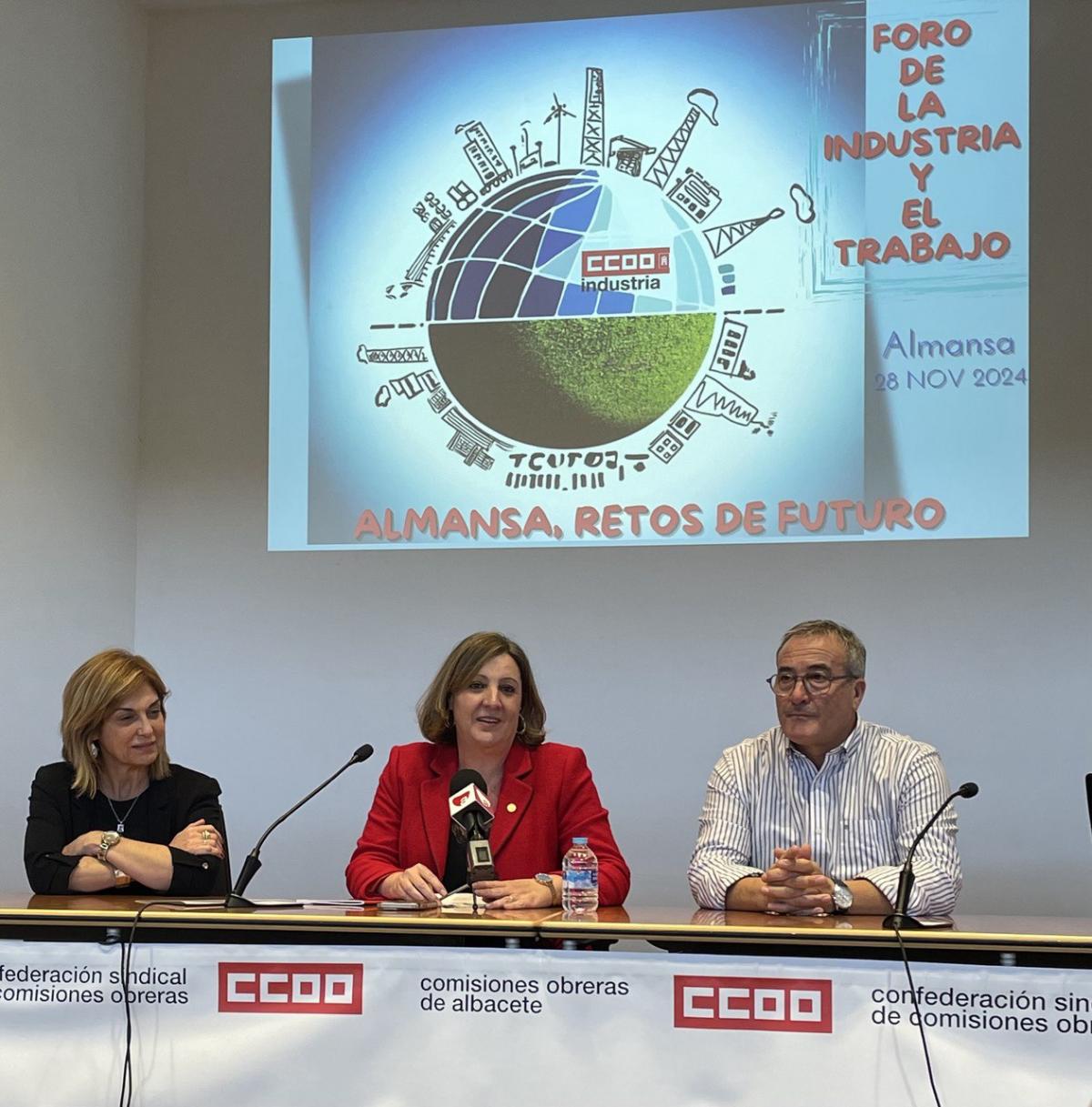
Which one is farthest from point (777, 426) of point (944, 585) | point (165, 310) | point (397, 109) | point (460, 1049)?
point (460, 1049)

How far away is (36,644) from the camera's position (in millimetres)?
4438

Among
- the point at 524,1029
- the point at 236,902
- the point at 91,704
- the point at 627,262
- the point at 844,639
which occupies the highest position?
the point at 627,262

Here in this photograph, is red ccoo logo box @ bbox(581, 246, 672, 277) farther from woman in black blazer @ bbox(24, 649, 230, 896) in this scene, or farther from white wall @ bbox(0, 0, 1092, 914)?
woman in black blazer @ bbox(24, 649, 230, 896)

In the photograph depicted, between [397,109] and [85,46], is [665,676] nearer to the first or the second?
[397,109]

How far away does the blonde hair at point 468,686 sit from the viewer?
324 centimetres

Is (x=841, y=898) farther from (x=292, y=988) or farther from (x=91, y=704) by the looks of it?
(x=91, y=704)

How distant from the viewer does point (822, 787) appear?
3123mm

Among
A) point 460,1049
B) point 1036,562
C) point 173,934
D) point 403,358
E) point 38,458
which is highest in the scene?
point 403,358

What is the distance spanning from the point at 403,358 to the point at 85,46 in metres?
1.37

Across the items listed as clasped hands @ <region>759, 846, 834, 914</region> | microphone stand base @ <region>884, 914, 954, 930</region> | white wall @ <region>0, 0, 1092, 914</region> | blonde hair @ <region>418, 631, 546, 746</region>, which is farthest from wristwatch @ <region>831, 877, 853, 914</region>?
white wall @ <region>0, 0, 1092, 914</region>

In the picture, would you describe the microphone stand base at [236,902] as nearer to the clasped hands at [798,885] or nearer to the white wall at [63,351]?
the clasped hands at [798,885]

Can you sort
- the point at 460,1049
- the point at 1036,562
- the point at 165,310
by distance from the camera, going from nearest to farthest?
1. the point at 460,1049
2. the point at 1036,562
3. the point at 165,310

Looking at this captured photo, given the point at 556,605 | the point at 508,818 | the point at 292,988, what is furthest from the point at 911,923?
the point at 556,605

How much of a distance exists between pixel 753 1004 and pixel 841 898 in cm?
39
